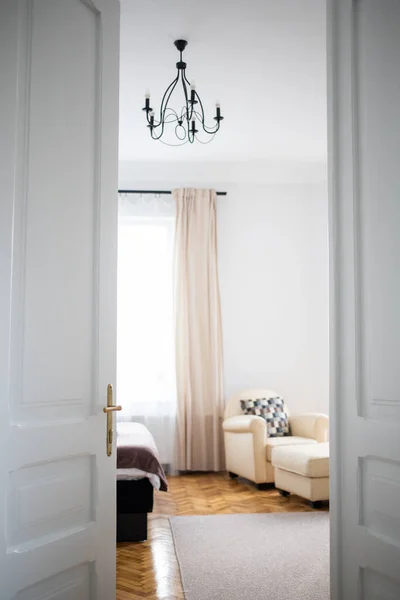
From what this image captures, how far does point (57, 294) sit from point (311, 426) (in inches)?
168

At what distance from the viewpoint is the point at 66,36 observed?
2119 mm

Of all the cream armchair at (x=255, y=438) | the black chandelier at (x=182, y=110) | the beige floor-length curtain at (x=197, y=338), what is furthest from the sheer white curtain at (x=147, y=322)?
the black chandelier at (x=182, y=110)

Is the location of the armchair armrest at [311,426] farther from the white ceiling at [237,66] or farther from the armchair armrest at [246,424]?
the white ceiling at [237,66]

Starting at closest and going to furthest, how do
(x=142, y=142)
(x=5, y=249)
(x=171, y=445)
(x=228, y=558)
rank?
(x=5, y=249), (x=228, y=558), (x=142, y=142), (x=171, y=445)

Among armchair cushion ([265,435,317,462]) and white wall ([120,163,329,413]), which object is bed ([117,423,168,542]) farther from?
white wall ([120,163,329,413])

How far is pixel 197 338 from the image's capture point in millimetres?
6453

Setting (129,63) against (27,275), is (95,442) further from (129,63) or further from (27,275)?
(129,63)

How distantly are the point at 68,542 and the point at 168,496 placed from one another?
11.8 ft

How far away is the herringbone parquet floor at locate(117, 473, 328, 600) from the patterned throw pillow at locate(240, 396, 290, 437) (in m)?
0.57

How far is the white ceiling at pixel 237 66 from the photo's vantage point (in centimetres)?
375

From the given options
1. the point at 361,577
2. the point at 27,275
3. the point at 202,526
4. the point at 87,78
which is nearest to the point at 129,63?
the point at 87,78

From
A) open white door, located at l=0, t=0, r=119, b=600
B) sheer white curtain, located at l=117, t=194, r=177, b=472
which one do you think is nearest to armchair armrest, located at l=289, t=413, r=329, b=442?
sheer white curtain, located at l=117, t=194, r=177, b=472

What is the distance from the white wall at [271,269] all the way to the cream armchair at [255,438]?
53 centimetres

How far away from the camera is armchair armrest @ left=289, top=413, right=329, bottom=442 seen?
5.78 meters
